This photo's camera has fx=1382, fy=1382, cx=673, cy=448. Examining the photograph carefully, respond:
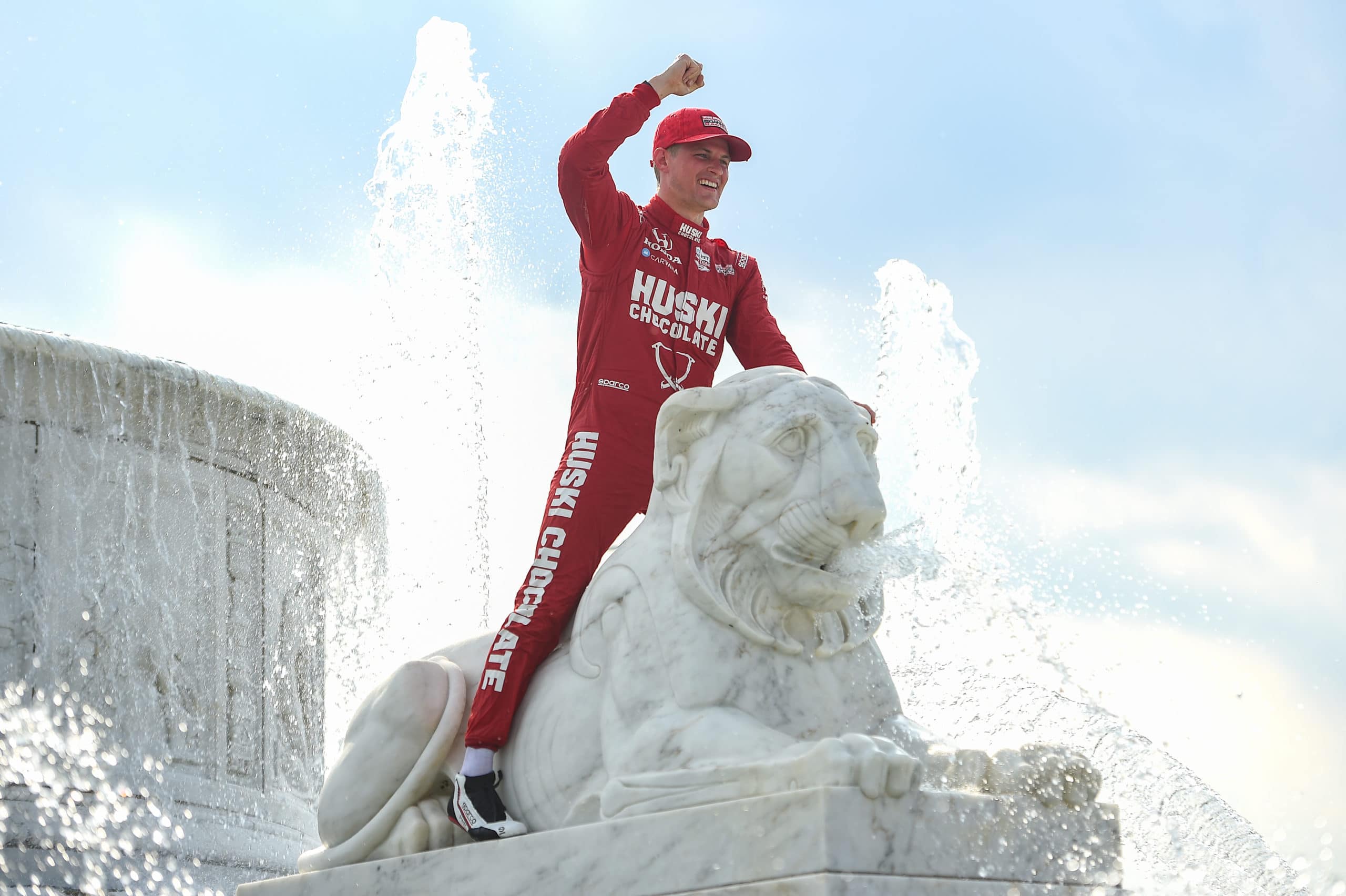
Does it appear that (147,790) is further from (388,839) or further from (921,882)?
(921,882)


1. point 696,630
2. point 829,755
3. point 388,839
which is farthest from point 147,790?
A: point 829,755

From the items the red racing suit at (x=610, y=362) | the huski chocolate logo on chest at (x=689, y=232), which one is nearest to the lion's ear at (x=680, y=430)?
the red racing suit at (x=610, y=362)

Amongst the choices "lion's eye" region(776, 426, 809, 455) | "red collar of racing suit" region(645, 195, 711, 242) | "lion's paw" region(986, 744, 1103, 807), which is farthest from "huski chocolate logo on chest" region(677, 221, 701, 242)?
"lion's paw" region(986, 744, 1103, 807)

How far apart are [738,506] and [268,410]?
17.8ft

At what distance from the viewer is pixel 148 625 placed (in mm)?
7508

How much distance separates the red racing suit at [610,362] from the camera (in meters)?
3.54

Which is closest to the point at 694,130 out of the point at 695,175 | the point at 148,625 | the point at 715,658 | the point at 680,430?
the point at 695,175

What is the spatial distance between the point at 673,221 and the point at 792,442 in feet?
3.42

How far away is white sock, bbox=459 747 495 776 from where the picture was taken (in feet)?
11.2

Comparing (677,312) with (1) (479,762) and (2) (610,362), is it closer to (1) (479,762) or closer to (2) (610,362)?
(2) (610,362)

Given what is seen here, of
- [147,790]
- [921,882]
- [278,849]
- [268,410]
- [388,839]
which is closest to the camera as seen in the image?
[921,882]

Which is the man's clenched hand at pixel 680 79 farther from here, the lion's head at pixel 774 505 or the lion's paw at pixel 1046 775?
the lion's paw at pixel 1046 775

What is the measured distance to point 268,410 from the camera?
8.09 metres

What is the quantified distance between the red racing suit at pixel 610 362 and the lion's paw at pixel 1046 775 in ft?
3.89
